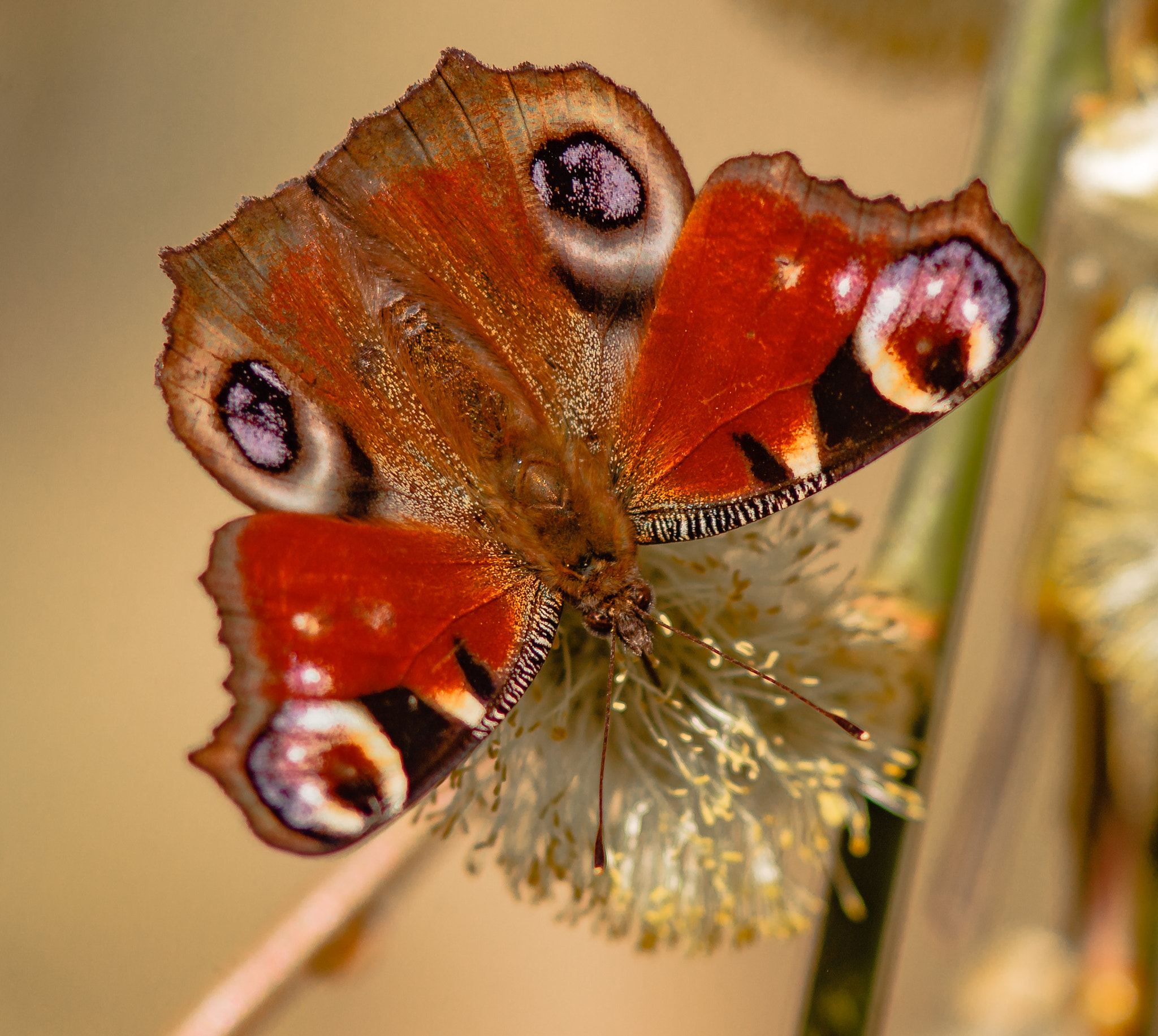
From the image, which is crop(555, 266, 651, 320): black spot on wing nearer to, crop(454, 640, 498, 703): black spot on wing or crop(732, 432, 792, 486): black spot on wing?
crop(732, 432, 792, 486): black spot on wing

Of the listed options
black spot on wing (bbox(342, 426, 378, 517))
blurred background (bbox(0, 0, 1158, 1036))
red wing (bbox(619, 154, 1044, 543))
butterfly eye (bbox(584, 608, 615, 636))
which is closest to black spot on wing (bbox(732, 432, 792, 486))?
red wing (bbox(619, 154, 1044, 543))

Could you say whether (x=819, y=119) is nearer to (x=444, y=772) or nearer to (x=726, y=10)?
(x=726, y=10)

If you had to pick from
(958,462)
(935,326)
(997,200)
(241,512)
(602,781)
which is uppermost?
(997,200)

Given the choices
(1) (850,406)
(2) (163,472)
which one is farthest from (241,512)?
(1) (850,406)

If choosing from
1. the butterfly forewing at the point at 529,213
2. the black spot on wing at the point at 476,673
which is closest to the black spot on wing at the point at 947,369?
the butterfly forewing at the point at 529,213

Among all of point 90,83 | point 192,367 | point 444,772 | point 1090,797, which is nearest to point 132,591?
point 90,83

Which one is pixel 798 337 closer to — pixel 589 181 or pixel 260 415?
pixel 589 181

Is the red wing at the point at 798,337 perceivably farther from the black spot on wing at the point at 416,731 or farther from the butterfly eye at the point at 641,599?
the black spot on wing at the point at 416,731
